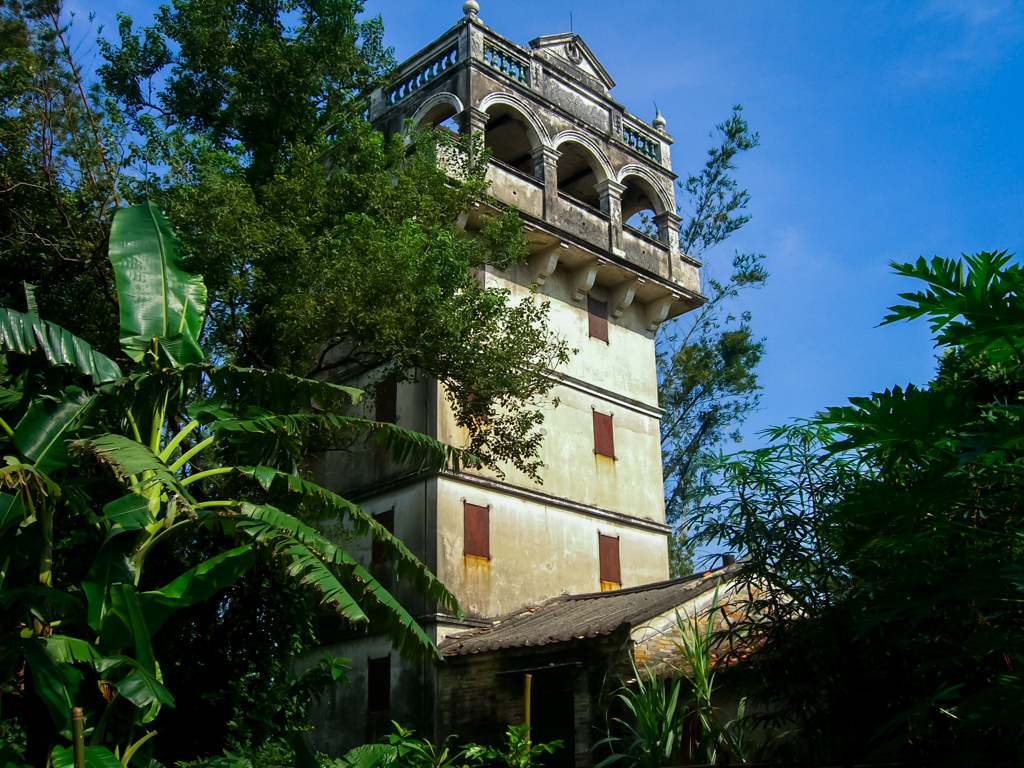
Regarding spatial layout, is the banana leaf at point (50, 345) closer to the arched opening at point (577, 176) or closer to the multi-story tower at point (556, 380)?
the multi-story tower at point (556, 380)

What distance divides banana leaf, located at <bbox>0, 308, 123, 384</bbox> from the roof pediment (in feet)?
45.5

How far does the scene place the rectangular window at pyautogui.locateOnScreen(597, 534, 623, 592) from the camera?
1778cm

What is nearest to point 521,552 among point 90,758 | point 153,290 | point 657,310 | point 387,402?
point 387,402

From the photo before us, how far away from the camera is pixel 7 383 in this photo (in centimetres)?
884

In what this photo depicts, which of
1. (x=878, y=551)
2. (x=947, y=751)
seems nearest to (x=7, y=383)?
(x=878, y=551)

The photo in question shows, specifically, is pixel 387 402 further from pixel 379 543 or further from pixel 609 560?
pixel 609 560

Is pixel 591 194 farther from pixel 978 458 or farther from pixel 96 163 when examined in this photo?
pixel 978 458

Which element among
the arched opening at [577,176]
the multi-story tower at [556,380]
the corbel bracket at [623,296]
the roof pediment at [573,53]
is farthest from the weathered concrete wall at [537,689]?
the roof pediment at [573,53]

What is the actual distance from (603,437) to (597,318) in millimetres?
2525

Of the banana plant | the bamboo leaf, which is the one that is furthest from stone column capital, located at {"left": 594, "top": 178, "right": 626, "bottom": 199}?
the bamboo leaf

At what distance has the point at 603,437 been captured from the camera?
18547 millimetres

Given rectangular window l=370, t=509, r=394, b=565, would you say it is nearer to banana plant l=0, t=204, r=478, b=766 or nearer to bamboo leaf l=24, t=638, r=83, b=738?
banana plant l=0, t=204, r=478, b=766

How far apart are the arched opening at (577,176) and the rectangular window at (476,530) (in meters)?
7.98

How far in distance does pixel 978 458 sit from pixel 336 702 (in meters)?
13.0
